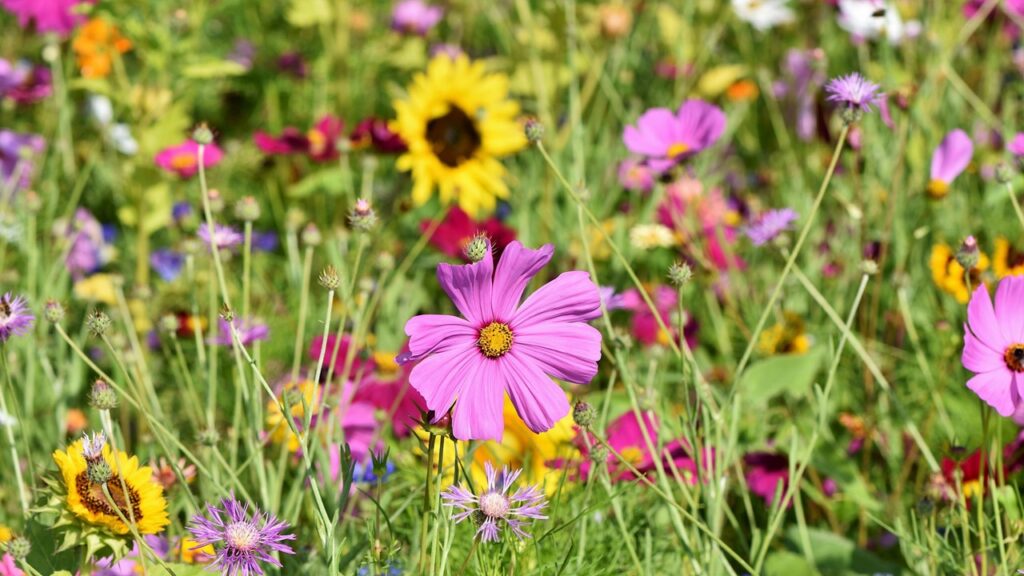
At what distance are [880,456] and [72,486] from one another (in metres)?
0.88

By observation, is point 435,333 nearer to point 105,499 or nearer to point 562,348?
point 562,348

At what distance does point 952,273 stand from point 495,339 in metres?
0.66

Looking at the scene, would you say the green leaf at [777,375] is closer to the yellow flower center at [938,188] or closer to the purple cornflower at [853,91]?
the yellow flower center at [938,188]

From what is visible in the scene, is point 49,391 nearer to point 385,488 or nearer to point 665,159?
point 385,488

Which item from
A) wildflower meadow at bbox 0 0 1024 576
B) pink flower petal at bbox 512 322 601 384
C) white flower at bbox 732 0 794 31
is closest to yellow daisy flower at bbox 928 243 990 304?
wildflower meadow at bbox 0 0 1024 576

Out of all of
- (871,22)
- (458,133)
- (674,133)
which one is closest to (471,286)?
(674,133)

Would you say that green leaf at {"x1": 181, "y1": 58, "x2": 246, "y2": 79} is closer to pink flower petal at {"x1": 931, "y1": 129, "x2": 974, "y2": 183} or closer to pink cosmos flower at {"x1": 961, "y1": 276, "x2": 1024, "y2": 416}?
pink flower petal at {"x1": 931, "y1": 129, "x2": 974, "y2": 183}

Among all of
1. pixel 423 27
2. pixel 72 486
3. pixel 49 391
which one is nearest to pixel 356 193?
pixel 423 27

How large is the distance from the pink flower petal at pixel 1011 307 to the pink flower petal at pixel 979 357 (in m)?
0.02

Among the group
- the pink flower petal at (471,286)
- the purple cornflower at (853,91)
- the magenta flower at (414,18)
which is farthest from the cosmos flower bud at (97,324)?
the magenta flower at (414,18)

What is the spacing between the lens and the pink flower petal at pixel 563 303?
689 millimetres

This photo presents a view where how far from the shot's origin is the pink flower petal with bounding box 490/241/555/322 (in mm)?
666

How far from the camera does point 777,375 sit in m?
1.20

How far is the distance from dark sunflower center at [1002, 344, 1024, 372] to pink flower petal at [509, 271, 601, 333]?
306 millimetres
